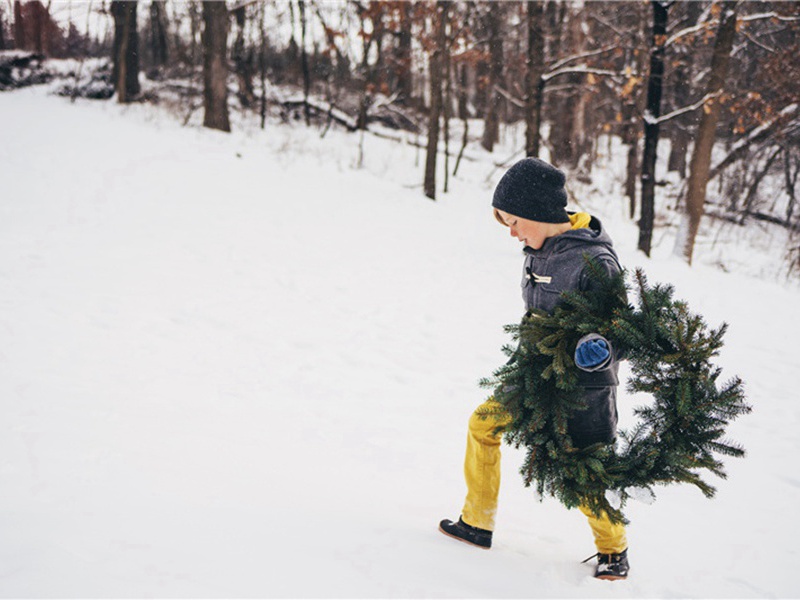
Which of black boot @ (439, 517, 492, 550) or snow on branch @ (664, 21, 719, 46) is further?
snow on branch @ (664, 21, 719, 46)

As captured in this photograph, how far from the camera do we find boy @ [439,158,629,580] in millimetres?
2545

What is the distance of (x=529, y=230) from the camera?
2.68m

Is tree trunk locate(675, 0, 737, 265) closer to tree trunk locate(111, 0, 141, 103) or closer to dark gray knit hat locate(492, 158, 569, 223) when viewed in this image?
dark gray knit hat locate(492, 158, 569, 223)

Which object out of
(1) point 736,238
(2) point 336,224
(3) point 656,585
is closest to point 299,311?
(2) point 336,224

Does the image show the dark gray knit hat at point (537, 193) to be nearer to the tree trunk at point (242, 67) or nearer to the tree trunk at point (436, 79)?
the tree trunk at point (436, 79)

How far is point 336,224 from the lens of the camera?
10773 millimetres

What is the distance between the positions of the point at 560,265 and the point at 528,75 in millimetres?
9757

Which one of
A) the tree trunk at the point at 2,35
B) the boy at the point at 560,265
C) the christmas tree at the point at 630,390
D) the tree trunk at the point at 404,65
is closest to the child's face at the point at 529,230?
the boy at the point at 560,265

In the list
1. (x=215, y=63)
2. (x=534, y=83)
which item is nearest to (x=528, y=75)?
(x=534, y=83)

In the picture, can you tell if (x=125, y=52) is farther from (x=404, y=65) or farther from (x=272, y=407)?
(x=272, y=407)

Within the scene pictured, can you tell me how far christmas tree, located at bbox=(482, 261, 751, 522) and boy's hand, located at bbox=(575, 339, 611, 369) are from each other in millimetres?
86

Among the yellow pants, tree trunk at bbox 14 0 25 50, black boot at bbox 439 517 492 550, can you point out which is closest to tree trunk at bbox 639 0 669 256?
the yellow pants

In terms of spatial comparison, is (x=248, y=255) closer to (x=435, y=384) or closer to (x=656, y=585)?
(x=435, y=384)

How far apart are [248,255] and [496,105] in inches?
721
